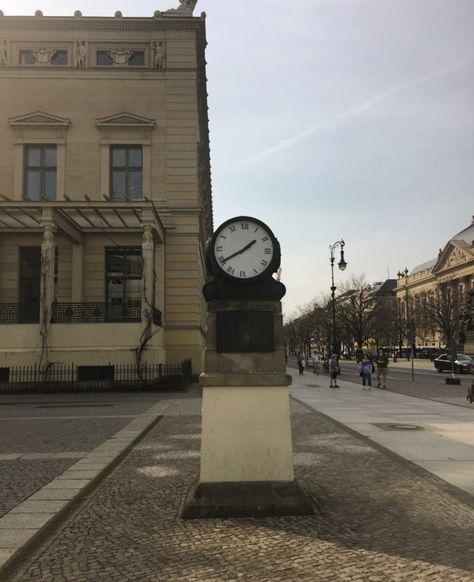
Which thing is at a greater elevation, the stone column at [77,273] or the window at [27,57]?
the window at [27,57]

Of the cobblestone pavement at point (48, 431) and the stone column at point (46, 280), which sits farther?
the stone column at point (46, 280)

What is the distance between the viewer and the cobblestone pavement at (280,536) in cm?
409

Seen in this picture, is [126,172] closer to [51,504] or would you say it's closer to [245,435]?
[51,504]

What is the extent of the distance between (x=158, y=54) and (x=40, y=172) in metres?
8.87

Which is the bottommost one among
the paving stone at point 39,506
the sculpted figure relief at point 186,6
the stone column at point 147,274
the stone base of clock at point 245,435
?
the paving stone at point 39,506

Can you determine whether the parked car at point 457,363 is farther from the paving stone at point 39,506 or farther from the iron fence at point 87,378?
the paving stone at point 39,506

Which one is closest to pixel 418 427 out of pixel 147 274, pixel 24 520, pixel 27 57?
pixel 24 520

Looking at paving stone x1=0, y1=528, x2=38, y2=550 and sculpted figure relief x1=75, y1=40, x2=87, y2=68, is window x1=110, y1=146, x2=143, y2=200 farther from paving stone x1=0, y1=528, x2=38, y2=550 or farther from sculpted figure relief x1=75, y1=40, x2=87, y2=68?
paving stone x1=0, y1=528, x2=38, y2=550

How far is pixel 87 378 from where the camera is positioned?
79.2ft

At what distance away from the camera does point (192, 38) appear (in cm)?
2950

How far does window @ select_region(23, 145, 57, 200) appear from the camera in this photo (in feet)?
94.0

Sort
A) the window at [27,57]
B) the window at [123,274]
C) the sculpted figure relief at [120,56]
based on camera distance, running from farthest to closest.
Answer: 1. the sculpted figure relief at [120,56]
2. the window at [27,57]
3. the window at [123,274]

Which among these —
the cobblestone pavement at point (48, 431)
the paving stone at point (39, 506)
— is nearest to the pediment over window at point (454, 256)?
the cobblestone pavement at point (48, 431)

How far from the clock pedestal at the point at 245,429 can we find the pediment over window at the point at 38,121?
25925 mm
